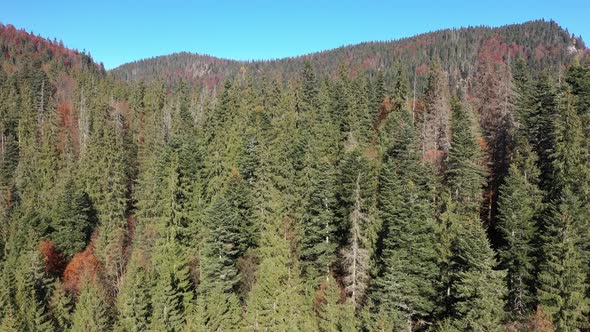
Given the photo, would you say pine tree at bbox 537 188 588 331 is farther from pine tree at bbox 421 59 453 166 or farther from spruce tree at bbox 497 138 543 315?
pine tree at bbox 421 59 453 166

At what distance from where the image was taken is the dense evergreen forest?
3028cm

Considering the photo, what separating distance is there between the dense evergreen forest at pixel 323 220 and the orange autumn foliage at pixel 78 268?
25 cm

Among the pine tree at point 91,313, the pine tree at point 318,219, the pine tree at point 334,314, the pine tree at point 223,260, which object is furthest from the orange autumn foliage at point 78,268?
the pine tree at point 334,314

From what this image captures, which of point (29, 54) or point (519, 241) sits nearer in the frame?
point (519, 241)

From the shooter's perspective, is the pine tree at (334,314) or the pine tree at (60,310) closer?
the pine tree at (334,314)

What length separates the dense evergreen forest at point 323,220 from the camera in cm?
3028

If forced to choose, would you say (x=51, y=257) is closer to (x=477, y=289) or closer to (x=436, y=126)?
(x=436, y=126)

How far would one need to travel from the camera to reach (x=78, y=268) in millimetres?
53000

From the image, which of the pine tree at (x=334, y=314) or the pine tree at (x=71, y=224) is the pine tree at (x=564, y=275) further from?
the pine tree at (x=71, y=224)

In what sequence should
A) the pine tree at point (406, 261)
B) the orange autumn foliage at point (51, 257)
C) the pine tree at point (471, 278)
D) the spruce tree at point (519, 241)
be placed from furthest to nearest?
the orange autumn foliage at point (51, 257), the spruce tree at point (519, 241), the pine tree at point (406, 261), the pine tree at point (471, 278)

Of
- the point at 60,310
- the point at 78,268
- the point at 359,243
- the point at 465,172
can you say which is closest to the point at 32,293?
the point at 60,310

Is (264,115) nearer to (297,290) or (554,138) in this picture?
(297,290)

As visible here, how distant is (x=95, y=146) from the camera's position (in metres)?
67.7

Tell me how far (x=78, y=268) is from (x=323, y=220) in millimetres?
31856
